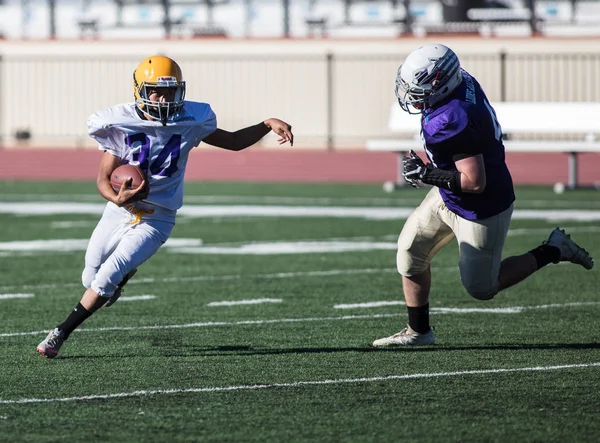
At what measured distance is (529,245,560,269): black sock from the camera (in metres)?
7.50

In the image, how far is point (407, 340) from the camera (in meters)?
7.47

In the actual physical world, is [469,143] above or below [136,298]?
above

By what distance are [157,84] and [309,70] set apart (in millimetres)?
19597

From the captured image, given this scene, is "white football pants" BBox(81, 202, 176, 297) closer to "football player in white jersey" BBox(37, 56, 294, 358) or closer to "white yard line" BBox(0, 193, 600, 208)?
"football player in white jersey" BBox(37, 56, 294, 358)

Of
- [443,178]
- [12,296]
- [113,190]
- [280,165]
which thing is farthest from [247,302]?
[280,165]

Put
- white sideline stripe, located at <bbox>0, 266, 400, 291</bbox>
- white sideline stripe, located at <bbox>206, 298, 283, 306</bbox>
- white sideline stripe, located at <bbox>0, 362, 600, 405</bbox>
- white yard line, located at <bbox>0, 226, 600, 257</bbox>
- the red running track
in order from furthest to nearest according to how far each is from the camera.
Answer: the red running track
white yard line, located at <bbox>0, 226, 600, 257</bbox>
white sideline stripe, located at <bbox>0, 266, 400, 291</bbox>
white sideline stripe, located at <bbox>206, 298, 283, 306</bbox>
white sideline stripe, located at <bbox>0, 362, 600, 405</bbox>

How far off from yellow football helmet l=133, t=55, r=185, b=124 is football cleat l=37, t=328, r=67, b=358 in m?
1.30

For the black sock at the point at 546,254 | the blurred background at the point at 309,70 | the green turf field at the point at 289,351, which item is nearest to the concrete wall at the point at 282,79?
the blurred background at the point at 309,70

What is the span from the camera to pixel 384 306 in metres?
9.15

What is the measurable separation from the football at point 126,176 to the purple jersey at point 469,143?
154cm

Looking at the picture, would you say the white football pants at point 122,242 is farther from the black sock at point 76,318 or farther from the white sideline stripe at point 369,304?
the white sideline stripe at point 369,304

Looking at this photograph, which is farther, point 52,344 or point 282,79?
point 282,79

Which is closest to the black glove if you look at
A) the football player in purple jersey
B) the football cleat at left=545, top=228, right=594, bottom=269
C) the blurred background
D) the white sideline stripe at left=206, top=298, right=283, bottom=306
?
the football player in purple jersey

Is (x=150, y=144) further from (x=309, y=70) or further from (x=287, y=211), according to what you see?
(x=309, y=70)
